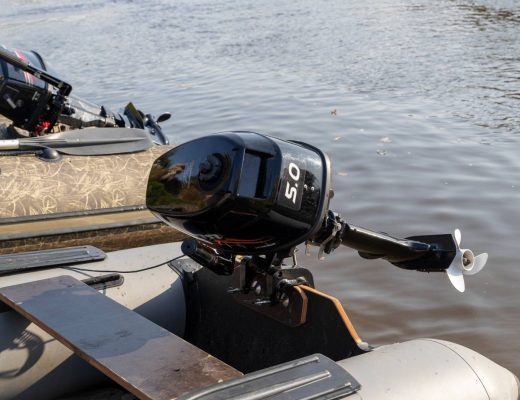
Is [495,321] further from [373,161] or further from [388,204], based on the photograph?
[373,161]

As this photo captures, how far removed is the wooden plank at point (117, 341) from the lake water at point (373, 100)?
1.72m

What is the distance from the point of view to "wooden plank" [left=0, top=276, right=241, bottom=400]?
1.76m

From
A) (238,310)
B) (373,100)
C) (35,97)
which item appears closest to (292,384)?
(238,310)

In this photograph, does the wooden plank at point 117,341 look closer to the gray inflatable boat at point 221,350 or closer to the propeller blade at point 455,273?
the gray inflatable boat at point 221,350

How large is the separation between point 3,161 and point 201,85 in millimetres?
5745

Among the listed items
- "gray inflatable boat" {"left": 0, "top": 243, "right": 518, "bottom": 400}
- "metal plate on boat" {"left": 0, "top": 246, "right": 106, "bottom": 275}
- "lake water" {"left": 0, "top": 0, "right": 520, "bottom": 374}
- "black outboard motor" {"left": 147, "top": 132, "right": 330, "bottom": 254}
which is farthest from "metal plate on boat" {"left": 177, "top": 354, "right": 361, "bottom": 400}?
"lake water" {"left": 0, "top": 0, "right": 520, "bottom": 374}

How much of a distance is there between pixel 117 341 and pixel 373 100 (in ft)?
20.6

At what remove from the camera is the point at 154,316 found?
106 inches

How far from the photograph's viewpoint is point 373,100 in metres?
7.92

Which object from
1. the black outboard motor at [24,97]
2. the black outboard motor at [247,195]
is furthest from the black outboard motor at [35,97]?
the black outboard motor at [247,195]

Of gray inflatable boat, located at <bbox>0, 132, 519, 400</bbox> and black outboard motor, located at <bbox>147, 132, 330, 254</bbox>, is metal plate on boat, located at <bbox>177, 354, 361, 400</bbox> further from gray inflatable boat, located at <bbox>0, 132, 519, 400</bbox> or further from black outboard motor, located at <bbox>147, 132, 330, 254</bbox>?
black outboard motor, located at <bbox>147, 132, 330, 254</bbox>

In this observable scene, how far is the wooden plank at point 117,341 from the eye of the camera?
176cm

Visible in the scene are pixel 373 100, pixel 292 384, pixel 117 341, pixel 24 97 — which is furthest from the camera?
pixel 373 100

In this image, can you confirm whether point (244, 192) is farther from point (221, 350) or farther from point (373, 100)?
point (373, 100)
